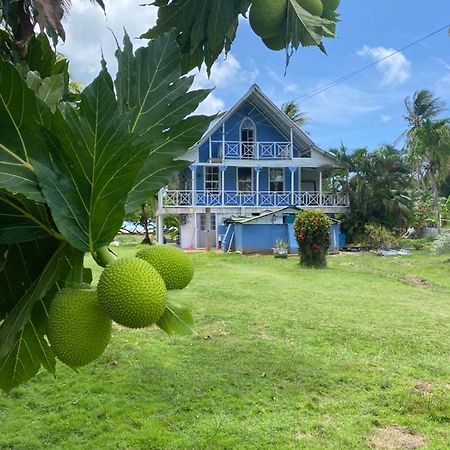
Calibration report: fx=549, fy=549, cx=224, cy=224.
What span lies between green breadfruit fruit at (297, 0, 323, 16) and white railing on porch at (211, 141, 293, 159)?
21.1 meters

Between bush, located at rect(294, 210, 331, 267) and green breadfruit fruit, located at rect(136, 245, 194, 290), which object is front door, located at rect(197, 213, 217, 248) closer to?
bush, located at rect(294, 210, 331, 267)

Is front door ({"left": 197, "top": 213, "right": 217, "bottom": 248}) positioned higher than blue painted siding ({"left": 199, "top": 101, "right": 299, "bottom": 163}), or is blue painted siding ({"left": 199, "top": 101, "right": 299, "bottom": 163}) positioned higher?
blue painted siding ({"left": 199, "top": 101, "right": 299, "bottom": 163})

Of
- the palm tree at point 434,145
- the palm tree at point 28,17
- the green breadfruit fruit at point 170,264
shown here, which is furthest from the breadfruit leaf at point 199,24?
the palm tree at point 434,145

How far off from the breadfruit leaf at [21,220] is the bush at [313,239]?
14484 mm

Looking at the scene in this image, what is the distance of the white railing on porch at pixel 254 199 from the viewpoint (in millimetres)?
22234

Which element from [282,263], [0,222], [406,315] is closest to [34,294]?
[0,222]

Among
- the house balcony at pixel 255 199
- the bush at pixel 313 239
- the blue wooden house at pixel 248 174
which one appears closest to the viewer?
the bush at pixel 313 239

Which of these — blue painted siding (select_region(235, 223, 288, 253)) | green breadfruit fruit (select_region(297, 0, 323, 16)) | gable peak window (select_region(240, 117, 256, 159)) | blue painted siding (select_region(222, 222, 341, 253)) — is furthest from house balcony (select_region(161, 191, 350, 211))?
green breadfruit fruit (select_region(297, 0, 323, 16))

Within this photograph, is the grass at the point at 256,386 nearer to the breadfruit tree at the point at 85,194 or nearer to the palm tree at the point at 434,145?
the breadfruit tree at the point at 85,194

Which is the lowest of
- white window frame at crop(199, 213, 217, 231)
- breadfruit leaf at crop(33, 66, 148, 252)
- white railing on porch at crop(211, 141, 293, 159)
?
breadfruit leaf at crop(33, 66, 148, 252)

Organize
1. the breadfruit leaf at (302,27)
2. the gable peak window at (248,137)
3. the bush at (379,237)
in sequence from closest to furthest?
the breadfruit leaf at (302,27), the bush at (379,237), the gable peak window at (248,137)

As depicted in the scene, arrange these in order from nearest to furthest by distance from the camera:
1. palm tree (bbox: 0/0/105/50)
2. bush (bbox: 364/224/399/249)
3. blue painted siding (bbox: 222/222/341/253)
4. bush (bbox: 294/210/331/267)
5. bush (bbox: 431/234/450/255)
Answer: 1. palm tree (bbox: 0/0/105/50)
2. bush (bbox: 294/210/331/267)
3. bush (bbox: 431/234/450/255)
4. blue painted siding (bbox: 222/222/341/253)
5. bush (bbox: 364/224/399/249)

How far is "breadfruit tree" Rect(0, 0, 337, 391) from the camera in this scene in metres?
0.76

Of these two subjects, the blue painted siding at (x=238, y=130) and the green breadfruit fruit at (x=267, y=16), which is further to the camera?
the blue painted siding at (x=238, y=130)
